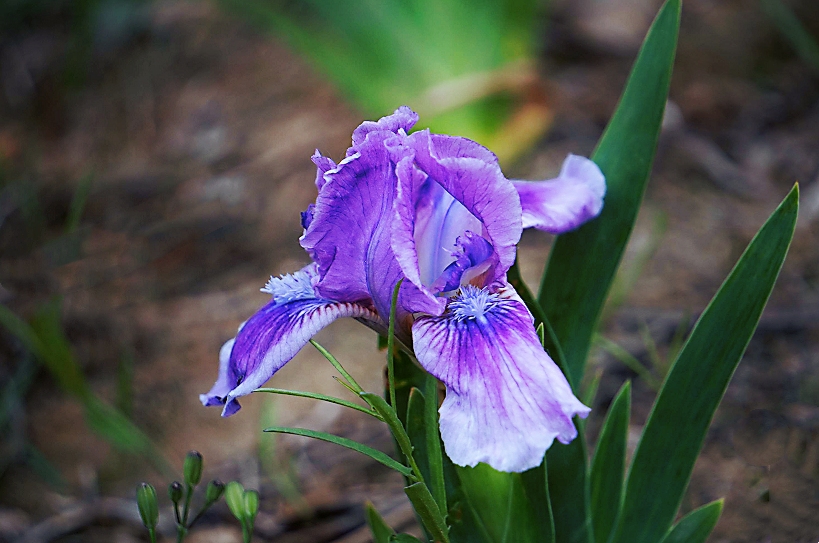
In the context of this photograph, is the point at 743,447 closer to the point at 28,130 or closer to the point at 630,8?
the point at 630,8

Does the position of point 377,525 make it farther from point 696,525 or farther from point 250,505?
point 696,525

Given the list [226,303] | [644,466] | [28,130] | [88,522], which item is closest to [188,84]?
[28,130]

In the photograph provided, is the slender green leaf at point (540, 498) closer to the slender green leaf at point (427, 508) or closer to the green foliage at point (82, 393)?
the slender green leaf at point (427, 508)

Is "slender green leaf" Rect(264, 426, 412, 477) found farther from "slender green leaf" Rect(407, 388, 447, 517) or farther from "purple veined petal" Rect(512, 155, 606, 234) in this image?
"purple veined petal" Rect(512, 155, 606, 234)

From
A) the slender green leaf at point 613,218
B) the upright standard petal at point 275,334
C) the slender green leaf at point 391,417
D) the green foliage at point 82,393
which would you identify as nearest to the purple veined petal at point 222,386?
the upright standard petal at point 275,334

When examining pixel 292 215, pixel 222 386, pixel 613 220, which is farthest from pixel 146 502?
pixel 292 215

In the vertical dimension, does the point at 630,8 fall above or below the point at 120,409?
above

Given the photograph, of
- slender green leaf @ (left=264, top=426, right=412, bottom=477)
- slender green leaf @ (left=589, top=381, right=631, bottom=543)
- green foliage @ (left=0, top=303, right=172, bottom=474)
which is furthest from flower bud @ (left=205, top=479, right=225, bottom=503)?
green foliage @ (left=0, top=303, right=172, bottom=474)
